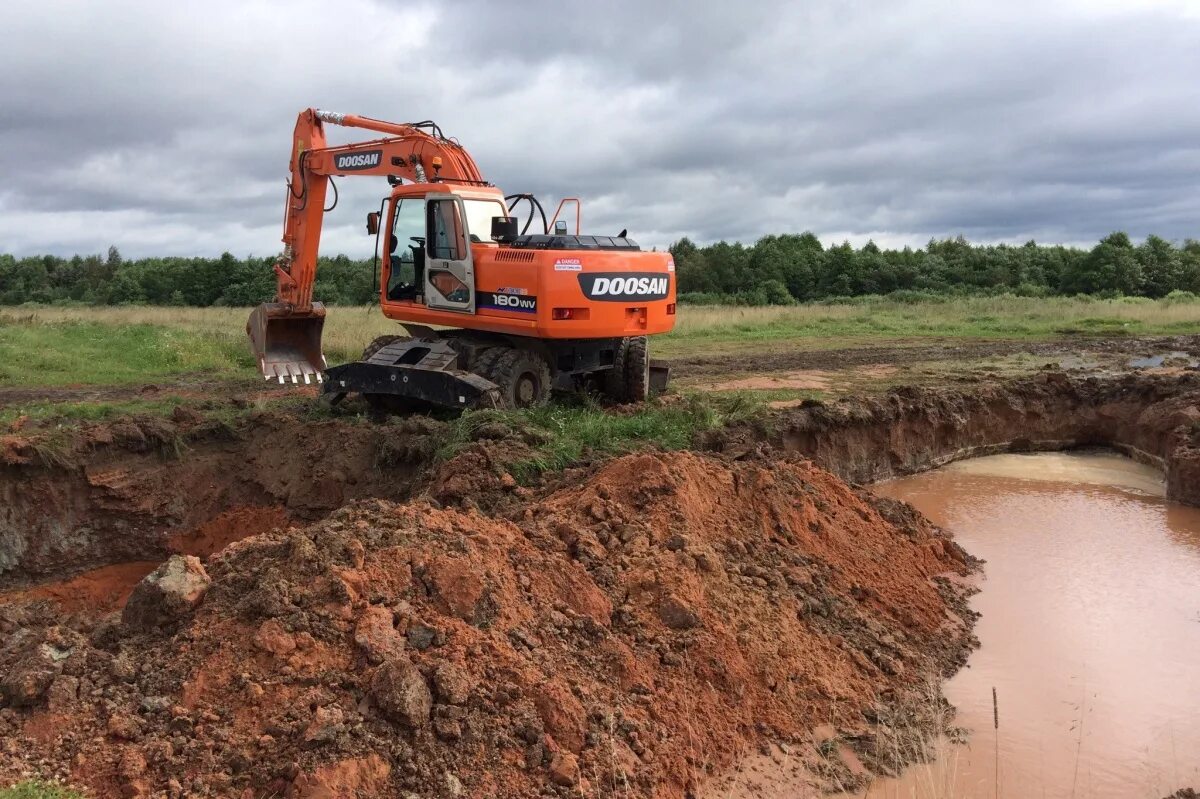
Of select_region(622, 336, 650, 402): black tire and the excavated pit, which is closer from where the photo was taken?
the excavated pit

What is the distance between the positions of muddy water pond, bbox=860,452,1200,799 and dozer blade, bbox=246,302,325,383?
732cm

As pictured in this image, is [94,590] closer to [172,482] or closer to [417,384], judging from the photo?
[172,482]

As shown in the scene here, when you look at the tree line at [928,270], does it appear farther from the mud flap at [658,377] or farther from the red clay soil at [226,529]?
the red clay soil at [226,529]

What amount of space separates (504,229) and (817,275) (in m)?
37.7

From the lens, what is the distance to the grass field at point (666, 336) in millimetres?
13727

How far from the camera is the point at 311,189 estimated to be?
35.3 ft

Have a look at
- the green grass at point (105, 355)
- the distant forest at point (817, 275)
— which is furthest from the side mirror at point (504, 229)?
the distant forest at point (817, 275)

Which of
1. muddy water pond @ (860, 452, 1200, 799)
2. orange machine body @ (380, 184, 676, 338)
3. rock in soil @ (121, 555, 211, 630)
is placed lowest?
muddy water pond @ (860, 452, 1200, 799)

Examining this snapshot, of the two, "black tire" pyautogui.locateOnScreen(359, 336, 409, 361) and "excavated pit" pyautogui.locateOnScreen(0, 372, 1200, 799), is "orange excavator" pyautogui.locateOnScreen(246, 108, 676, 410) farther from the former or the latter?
"excavated pit" pyautogui.locateOnScreen(0, 372, 1200, 799)

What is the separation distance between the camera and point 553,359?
946 centimetres

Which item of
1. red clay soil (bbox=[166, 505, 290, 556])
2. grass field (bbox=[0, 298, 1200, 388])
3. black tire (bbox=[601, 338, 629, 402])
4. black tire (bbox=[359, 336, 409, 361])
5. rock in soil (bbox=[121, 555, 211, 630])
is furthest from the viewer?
grass field (bbox=[0, 298, 1200, 388])

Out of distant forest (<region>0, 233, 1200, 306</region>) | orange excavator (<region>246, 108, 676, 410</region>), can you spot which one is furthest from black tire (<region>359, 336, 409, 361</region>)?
distant forest (<region>0, 233, 1200, 306</region>)

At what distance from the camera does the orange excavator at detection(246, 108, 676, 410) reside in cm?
866

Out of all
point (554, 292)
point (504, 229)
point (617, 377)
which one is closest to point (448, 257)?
point (504, 229)
